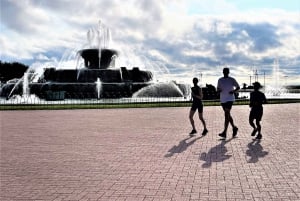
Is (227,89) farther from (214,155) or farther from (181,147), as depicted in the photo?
(214,155)

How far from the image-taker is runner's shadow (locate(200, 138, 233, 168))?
280 inches

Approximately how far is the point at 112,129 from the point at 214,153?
496cm

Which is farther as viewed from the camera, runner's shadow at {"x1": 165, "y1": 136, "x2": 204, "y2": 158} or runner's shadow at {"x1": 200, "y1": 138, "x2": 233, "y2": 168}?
runner's shadow at {"x1": 165, "y1": 136, "x2": 204, "y2": 158}

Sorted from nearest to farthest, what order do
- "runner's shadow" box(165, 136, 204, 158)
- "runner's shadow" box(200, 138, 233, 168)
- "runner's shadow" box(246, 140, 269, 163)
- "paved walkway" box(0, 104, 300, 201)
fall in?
"paved walkway" box(0, 104, 300, 201) → "runner's shadow" box(200, 138, 233, 168) → "runner's shadow" box(246, 140, 269, 163) → "runner's shadow" box(165, 136, 204, 158)

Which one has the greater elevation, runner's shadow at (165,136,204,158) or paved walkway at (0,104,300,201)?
runner's shadow at (165,136,204,158)

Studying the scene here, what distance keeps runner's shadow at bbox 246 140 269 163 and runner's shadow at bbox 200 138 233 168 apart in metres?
0.43

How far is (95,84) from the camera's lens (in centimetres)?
3189

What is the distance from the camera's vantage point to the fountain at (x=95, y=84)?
3209cm

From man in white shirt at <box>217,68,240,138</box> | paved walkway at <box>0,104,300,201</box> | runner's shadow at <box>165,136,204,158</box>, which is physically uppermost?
man in white shirt at <box>217,68,240,138</box>

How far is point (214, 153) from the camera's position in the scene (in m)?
7.90

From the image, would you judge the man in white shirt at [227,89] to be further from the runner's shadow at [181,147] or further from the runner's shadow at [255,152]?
the runner's shadow at [255,152]

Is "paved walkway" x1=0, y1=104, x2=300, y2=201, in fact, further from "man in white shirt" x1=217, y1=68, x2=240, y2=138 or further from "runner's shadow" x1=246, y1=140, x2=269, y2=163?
"man in white shirt" x1=217, y1=68, x2=240, y2=138

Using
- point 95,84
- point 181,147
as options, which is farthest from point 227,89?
point 95,84

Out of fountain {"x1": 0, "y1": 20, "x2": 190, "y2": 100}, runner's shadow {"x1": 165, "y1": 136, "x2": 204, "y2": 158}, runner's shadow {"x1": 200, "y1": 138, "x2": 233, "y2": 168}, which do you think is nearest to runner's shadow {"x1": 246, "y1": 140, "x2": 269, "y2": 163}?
runner's shadow {"x1": 200, "y1": 138, "x2": 233, "y2": 168}
